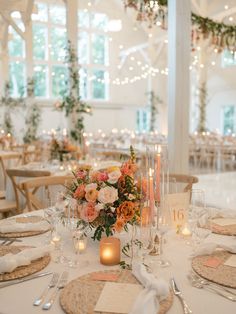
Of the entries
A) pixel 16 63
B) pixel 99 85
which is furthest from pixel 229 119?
pixel 16 63

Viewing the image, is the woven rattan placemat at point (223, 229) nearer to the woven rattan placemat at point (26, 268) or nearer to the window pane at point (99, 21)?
the woven rattan placemat at point (26, 268)

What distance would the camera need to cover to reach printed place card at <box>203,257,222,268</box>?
166 cm

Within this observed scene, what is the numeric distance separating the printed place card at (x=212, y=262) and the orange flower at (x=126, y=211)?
38 cm

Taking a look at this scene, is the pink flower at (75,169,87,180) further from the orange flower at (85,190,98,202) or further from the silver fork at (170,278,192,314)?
the silver fork at (170,278,192,314)

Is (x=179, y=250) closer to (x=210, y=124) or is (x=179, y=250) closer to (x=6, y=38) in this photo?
(x=6, y=38)

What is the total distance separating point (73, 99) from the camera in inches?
297

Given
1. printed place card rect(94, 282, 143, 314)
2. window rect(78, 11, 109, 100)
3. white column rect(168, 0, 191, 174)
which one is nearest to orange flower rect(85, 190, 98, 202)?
printed place card rect(94, 282, 143, 314)

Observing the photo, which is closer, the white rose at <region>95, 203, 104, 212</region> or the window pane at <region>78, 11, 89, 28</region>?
the white rose at <region>95, 203, 104, 212</region>

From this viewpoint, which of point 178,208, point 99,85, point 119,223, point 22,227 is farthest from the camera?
point 99,85

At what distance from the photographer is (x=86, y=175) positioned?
192cm

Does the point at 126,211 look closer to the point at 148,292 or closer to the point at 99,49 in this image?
→ the point at 148,292

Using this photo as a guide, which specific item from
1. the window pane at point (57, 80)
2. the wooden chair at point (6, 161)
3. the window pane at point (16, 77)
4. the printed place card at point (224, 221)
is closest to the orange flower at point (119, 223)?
the printed place card at point (224, 221)

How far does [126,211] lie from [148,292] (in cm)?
47

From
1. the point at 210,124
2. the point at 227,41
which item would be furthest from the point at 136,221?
the point at 210,124
